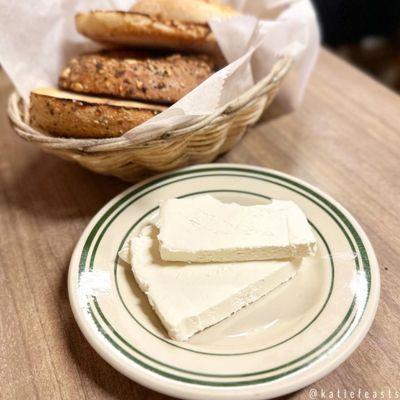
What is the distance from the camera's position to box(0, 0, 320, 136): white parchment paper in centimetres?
82

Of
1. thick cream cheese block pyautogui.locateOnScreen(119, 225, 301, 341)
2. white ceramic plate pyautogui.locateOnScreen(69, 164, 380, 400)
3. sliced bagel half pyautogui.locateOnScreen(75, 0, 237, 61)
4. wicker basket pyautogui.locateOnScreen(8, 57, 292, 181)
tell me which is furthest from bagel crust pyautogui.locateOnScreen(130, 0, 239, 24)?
thick cream cheese block pyautogui.locateOnScreen(119, 225, 301, 341)

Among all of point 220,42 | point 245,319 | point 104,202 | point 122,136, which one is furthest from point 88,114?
point 245,319

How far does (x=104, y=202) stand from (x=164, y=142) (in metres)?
0.20

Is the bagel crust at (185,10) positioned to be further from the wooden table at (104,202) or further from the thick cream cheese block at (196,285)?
the thick cream cheese block at (196,285)

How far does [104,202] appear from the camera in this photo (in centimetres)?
83

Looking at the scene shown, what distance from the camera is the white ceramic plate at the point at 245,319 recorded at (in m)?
0.50

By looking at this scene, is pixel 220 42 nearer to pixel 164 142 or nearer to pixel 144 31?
pixel 144 31

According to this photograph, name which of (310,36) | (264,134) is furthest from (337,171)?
(310,36)

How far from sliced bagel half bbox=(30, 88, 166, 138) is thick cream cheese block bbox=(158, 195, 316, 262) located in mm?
150

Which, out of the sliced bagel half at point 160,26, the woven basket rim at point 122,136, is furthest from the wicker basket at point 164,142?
the sliced bagel half at point 160,26

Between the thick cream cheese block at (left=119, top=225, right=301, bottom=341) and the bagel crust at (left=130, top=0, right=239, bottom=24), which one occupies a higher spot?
the bagel crust at (left=130, top=0, right=239, bottom=24)

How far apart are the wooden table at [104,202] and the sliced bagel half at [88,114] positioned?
0.15 m

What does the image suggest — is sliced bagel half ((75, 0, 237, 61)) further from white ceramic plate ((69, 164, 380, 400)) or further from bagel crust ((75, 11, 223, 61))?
white ceramic plate ((69, 164, 380, 400))

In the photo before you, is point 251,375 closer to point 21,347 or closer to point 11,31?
point 21,347
